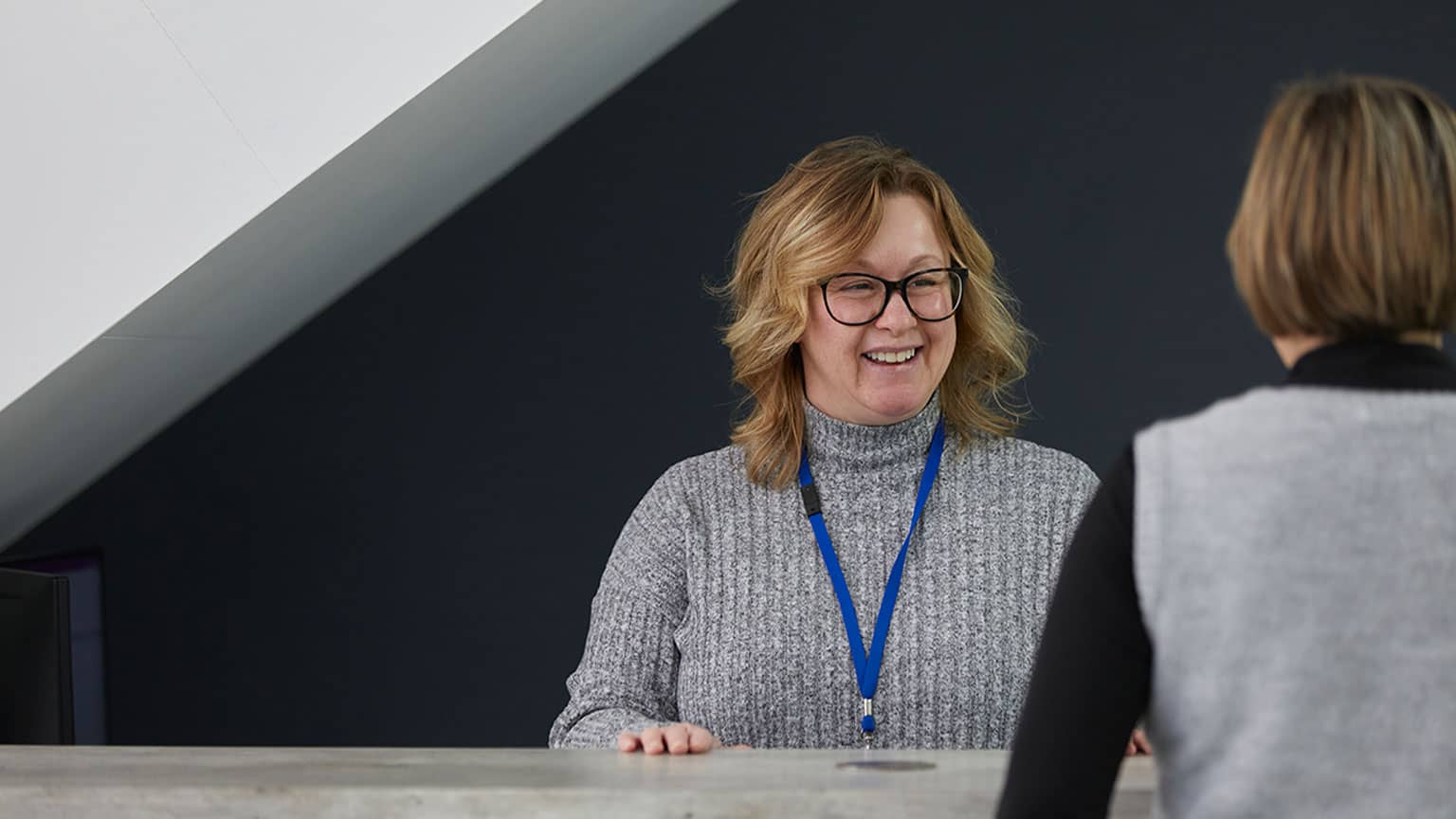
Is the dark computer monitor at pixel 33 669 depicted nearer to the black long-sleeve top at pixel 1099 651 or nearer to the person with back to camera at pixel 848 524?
the person with back to camera at pixel 848 524

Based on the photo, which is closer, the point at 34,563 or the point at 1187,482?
the point at 1187,482

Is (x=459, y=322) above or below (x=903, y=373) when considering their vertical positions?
above

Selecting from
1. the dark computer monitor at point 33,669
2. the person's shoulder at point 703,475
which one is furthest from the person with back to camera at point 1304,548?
the dark computer monitor at point 33,669

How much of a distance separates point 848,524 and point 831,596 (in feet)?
0.38

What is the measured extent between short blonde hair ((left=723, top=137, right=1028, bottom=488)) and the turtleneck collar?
0.04 meters

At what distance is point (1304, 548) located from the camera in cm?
99

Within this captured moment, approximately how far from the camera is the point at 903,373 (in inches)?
87.8

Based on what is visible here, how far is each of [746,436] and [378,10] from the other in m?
1.16

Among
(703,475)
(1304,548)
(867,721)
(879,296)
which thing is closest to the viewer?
(1304,548)

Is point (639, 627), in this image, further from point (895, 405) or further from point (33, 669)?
point (33, 669)

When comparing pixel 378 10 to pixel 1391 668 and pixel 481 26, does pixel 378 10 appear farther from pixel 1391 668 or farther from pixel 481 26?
pixel 1391 668

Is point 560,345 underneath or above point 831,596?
above

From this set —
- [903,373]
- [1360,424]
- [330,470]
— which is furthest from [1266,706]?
[330,470]

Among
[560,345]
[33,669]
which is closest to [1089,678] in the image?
[33,669]
